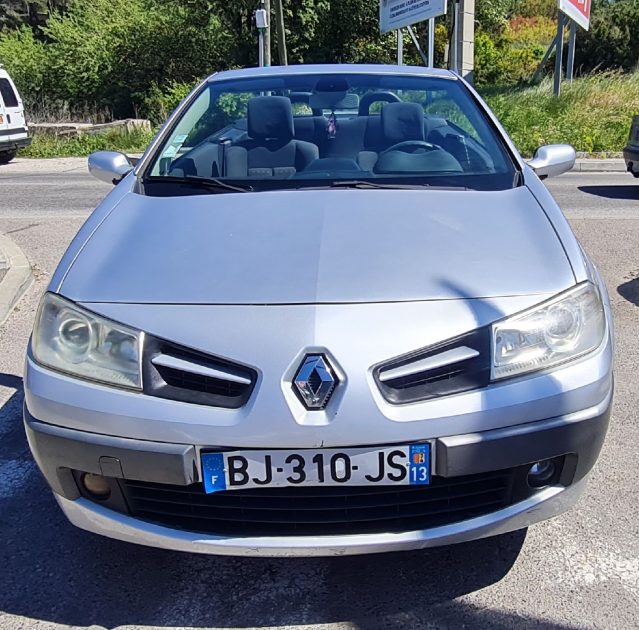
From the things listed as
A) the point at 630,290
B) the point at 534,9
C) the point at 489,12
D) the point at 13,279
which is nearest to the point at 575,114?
the point at 630,290

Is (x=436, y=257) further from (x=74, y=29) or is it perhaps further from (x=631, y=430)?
(x=74, y=29)

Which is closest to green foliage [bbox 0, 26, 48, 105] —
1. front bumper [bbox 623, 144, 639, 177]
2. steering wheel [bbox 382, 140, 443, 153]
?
front bumper [bbox 623, 144, 639, 177]

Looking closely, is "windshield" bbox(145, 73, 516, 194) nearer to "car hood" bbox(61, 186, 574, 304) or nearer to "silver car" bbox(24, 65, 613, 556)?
"car hood" bbox(61, 186, 574, 304)

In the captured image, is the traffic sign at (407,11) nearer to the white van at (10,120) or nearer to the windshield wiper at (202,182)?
the white van at (10,120)

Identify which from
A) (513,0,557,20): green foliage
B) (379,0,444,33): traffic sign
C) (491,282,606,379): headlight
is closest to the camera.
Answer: (491,282,606,379): headlight

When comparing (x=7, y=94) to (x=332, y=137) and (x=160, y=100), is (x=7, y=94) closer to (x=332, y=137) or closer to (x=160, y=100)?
(x=160, y=100)

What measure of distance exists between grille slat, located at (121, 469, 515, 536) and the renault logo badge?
257 mm

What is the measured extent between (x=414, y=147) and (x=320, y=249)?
1164 millimetres

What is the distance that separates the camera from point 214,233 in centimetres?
250

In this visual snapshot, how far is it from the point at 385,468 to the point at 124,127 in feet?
53.9

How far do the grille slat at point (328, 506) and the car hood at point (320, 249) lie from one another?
0.53 m

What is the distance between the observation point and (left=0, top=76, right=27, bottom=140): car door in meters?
13.8

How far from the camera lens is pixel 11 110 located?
45.5 feet

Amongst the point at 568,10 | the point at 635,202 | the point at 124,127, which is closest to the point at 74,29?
the point at 124,127
